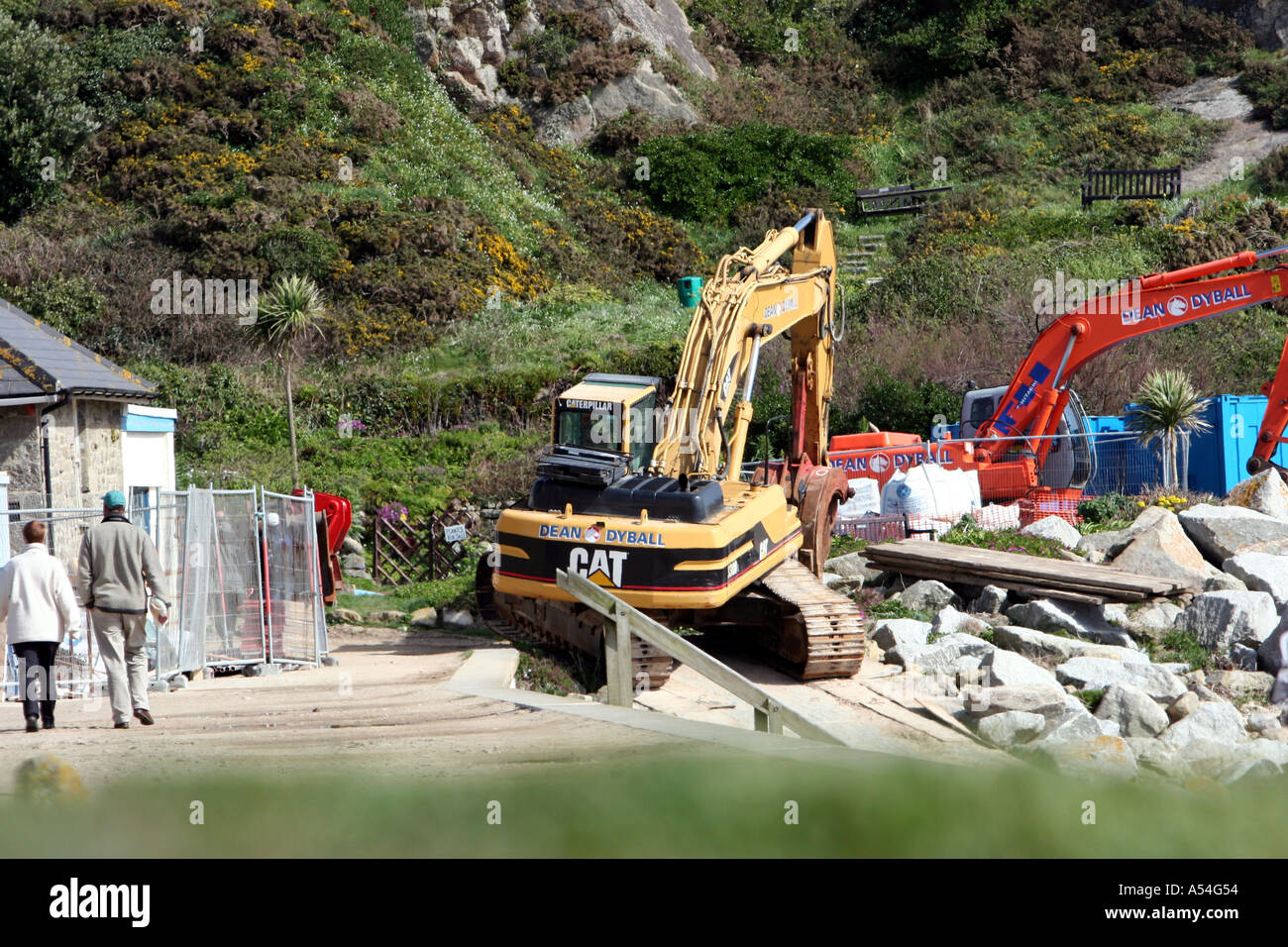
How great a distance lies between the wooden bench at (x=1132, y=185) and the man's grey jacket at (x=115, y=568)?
118 ft

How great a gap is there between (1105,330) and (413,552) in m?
12.2

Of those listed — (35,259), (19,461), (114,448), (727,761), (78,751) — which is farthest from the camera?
(35,259)

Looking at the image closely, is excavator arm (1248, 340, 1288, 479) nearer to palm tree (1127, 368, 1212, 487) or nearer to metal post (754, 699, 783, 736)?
palm tree (1127, 368, 1212, 487)

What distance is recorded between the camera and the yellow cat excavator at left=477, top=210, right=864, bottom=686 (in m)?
11.0

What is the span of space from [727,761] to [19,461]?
13.1 metres

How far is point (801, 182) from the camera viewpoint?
43.2 metres

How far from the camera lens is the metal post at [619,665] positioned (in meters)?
9.12

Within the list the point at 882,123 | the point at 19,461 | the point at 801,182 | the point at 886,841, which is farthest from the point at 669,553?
the point at 882,123

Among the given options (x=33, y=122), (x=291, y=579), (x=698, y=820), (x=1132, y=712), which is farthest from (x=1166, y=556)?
(x=33, y=122)

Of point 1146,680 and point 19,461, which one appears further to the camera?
point 19,461

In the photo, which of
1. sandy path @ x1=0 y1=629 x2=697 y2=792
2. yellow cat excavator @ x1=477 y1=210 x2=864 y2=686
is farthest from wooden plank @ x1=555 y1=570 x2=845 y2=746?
yellow cat excavator @ x1=477 y1=210 x2=864 y2=686

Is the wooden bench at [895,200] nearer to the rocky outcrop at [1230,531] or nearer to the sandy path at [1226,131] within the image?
the sandy path at [1226,131]

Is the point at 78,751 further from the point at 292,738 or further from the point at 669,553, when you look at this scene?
the point at 669,553

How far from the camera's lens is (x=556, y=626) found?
12.2m
